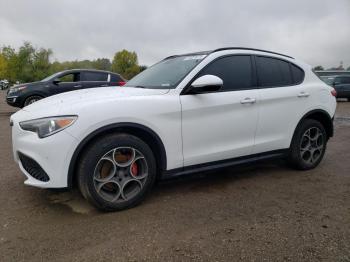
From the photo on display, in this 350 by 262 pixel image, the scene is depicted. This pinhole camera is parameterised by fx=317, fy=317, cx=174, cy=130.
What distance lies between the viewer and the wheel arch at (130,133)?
2830 millimetres

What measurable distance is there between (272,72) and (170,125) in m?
1.73

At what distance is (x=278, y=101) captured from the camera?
3988 millimetres

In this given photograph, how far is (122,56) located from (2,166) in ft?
255

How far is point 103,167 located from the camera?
3021 millimetres

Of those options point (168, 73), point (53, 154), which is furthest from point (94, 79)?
point (53, 154)

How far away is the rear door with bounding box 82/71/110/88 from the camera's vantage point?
1023 centimetres

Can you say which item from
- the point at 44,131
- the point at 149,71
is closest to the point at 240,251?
the point at 44,131

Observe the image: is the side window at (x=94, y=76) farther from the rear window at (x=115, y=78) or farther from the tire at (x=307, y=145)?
the tire at (x=307, y=145)

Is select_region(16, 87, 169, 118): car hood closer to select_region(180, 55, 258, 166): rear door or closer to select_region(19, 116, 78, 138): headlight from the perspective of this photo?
select_region(19, 116, 78, 138): headlight

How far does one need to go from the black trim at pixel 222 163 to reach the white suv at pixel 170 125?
12 millimetres

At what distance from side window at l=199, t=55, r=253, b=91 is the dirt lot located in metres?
1.22

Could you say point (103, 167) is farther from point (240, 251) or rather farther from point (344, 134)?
point (344, 134)

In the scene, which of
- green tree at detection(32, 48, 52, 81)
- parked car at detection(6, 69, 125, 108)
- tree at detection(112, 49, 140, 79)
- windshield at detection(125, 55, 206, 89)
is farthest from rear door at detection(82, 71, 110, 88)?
tree at detection(112, 49, 140, 79)

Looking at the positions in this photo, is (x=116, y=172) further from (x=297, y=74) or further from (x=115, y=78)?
(x=115, y=78)
